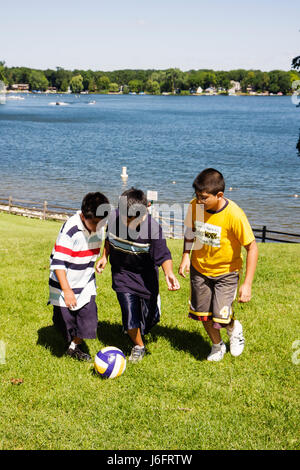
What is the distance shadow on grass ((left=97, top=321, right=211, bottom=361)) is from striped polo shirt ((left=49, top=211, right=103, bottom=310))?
1.10 metres

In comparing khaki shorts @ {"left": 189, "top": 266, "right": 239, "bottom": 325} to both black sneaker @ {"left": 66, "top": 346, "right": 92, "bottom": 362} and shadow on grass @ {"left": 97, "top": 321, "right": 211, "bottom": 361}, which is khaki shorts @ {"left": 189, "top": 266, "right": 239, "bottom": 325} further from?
black sneaker @ {"left": 66, "top": 346, "right": 92, "bottom": 362}

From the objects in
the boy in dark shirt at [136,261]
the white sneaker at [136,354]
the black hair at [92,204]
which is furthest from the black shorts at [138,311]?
the black hair at [92,204]

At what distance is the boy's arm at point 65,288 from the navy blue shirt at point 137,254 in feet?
2.10

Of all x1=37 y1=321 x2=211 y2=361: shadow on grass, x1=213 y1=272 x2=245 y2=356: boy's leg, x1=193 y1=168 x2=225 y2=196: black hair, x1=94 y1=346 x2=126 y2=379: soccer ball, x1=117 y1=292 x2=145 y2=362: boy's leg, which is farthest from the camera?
x1=37 y1=321 x2=211 y2=361: shadow on grass

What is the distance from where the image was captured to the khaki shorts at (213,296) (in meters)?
5.55

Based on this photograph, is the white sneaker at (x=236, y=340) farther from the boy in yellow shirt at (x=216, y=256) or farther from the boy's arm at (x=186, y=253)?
the boy's arm at (x=186, y=253)

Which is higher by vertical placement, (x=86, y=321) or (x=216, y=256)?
(x=216, y=256)

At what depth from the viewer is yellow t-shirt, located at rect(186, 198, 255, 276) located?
5.20m

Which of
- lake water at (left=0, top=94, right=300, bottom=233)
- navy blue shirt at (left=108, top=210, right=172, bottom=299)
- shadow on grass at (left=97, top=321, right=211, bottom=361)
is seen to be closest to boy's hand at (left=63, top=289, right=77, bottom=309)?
navy blue shirt at (left=108, top=210, right=172, bottom=299)

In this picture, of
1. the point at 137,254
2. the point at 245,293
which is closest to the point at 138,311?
the point at 137,254

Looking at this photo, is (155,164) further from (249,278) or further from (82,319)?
(249,278)

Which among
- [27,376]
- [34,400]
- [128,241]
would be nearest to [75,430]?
[34,400]

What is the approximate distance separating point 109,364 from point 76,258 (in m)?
1.26

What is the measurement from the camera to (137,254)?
5.54m
